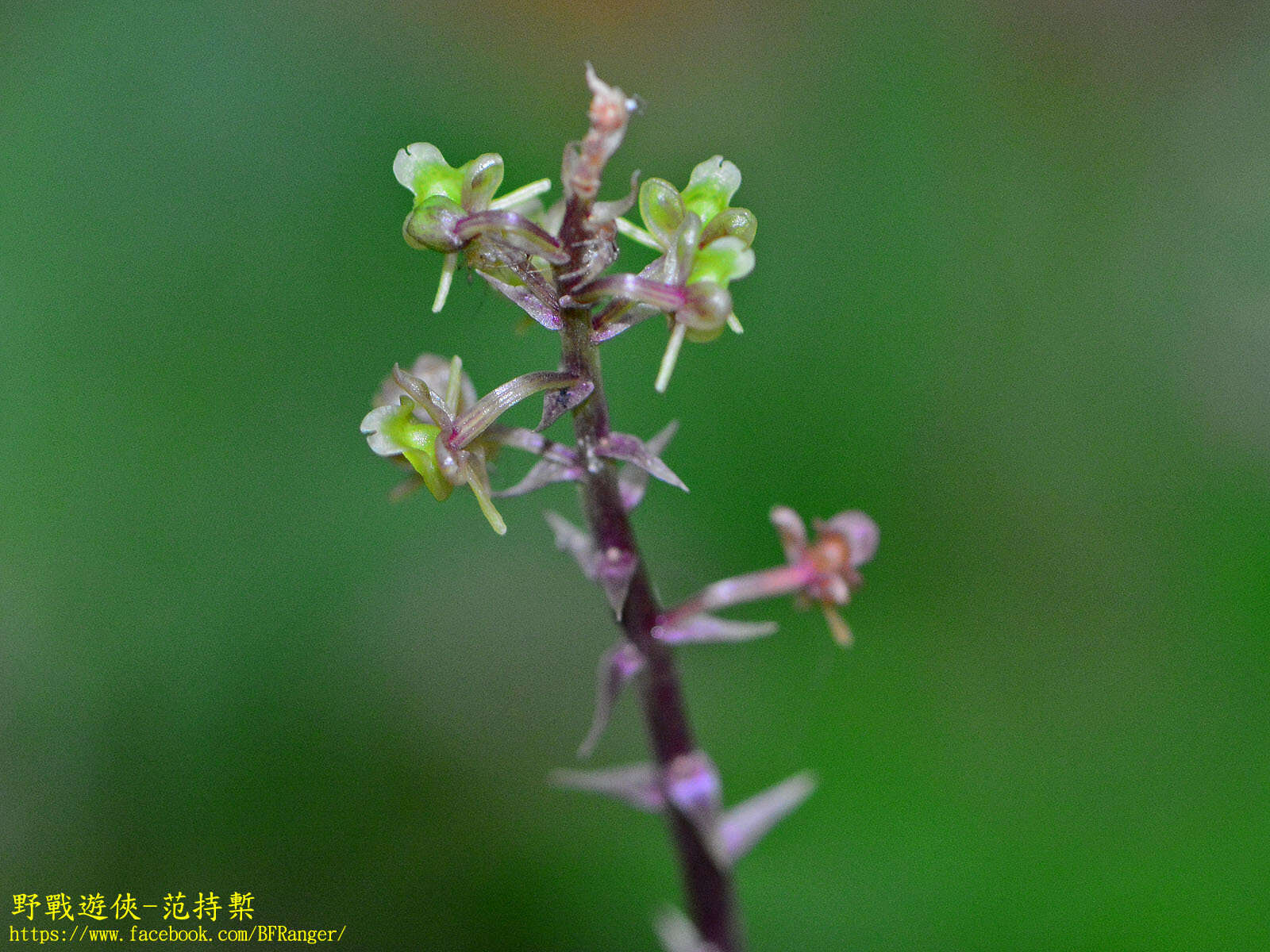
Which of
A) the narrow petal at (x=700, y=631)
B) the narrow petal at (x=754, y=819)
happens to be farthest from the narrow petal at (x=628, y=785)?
the narrow petal at (x=700, y=631)

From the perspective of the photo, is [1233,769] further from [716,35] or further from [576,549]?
[716,35]

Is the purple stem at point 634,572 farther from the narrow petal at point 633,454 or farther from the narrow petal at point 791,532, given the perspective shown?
the narrow petal at point 791,532

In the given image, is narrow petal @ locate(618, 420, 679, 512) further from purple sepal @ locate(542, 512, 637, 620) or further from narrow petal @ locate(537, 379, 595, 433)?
narrow petal @ locate(537, 379, 595, 433)

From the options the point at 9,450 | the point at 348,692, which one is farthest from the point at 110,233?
the point at 348,692

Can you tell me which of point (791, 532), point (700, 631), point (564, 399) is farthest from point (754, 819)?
point (564, 399)

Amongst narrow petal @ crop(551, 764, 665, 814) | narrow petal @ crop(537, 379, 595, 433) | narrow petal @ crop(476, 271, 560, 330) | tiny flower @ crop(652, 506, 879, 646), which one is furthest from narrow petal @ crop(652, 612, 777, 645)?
narrow petal @ crop(476, 271, 560, 330)
